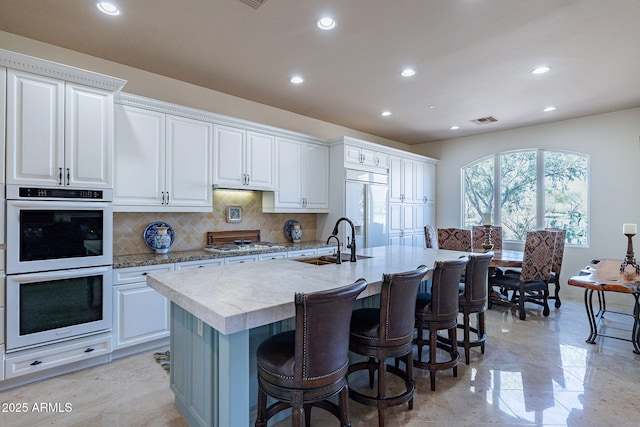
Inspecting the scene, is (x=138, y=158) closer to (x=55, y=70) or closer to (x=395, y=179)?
(x=55, y=70)

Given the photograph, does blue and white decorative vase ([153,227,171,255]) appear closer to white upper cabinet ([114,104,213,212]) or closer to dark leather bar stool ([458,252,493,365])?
white upper cabinet ([114,104,213,212])

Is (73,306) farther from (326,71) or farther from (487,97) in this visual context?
(487,97)

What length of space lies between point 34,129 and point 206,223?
1923mm

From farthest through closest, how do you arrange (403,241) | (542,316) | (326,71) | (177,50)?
(403,241)
(542,316)
(326,71)
(177,50)

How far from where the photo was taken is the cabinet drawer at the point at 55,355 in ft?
7.85

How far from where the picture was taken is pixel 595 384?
2.51 m

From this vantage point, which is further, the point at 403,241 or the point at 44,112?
the point at 403,241

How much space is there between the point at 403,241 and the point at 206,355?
4815 mm

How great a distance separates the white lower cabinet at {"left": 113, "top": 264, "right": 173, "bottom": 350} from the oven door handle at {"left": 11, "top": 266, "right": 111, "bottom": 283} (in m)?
0.15

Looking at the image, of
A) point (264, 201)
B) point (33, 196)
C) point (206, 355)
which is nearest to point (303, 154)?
point (264, 201)

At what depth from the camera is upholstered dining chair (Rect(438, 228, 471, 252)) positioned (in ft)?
16.4

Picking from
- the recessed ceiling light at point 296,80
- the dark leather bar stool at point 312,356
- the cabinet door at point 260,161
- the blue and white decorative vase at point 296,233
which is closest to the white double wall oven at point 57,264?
the cabinet door at point 260,161

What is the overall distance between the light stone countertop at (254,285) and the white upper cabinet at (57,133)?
134 centimetres

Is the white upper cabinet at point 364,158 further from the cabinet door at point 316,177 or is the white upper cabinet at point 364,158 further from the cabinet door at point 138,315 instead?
the cabinet door at point 138,315
